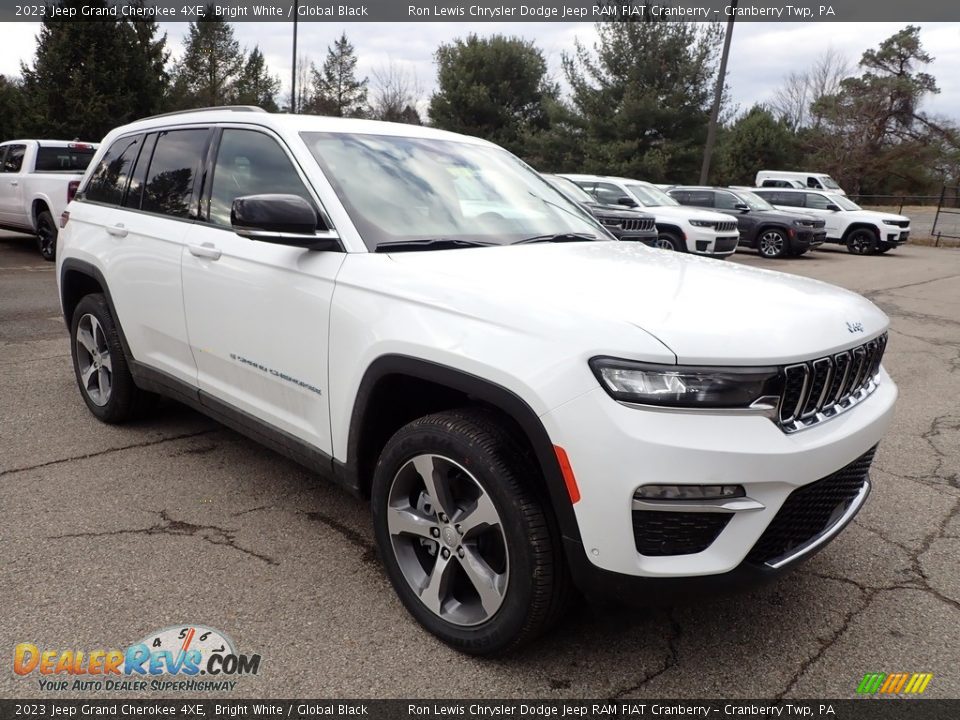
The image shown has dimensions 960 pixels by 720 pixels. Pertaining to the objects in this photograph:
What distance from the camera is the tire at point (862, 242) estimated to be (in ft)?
64.9

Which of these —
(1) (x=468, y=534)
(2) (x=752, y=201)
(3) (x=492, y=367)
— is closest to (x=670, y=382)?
(3) (x=492, y=367)

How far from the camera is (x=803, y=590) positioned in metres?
3.02

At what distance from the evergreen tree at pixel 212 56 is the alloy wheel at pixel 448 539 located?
44.4 metres

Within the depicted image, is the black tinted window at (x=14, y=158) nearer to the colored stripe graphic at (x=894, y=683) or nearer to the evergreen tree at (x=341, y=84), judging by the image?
the colored stripe graphic at (x=894, y=683)

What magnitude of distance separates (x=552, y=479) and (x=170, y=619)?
154 centimetres

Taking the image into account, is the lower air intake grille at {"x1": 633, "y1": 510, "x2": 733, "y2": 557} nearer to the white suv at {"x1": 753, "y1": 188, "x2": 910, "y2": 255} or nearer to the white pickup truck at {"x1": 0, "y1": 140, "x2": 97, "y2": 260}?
the white pickup truck at {"x1": 0, "y1": 140, "x2": 97, "y2": 260}

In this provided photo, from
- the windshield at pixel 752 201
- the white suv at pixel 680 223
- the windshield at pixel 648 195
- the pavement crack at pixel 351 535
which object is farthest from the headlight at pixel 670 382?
the windshield at pixel 752 201

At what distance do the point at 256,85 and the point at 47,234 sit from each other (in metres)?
34.9

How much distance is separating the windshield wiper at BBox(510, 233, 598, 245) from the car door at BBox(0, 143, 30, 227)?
12.0m

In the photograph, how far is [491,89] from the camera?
3688 cm

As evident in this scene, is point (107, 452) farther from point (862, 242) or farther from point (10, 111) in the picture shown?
point (10, 111)

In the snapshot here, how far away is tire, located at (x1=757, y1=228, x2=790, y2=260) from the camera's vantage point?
57.5 feet

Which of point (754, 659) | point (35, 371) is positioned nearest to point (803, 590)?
point (754, 659)

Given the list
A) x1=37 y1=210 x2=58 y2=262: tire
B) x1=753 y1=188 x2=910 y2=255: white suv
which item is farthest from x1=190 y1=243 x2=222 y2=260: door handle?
x1=753 y1=188 x2=910 y2=255: white suv
